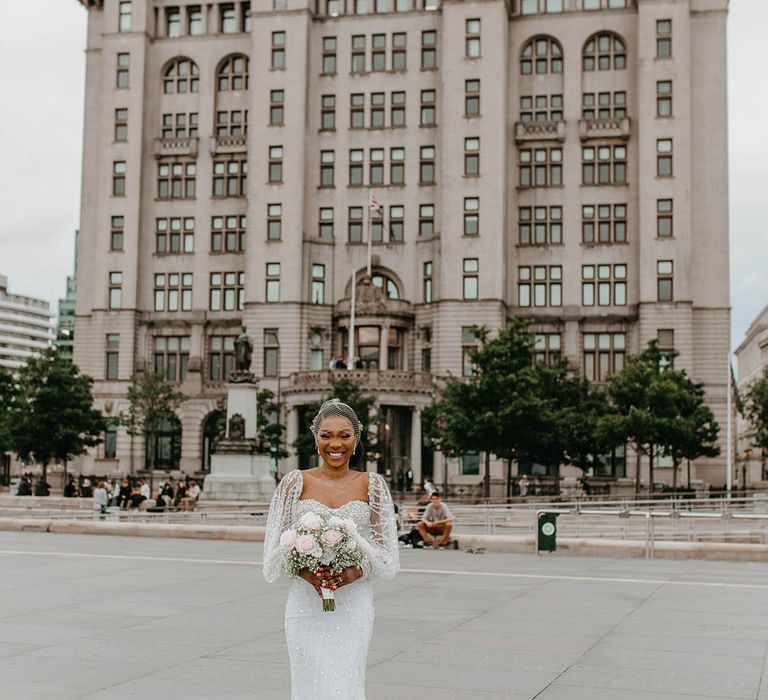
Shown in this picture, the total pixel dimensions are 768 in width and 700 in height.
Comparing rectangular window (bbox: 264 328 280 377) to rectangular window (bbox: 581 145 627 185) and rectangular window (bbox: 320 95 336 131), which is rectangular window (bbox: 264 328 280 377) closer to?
rectangular window (bbox: 320 95 336 131)

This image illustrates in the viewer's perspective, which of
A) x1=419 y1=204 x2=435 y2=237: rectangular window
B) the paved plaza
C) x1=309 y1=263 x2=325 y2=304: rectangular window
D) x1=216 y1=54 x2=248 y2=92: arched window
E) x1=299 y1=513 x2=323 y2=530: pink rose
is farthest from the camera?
x1=216 y1=54 x2=248 y2=92: arched window

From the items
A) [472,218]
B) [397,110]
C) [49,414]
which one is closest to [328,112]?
[397,110]

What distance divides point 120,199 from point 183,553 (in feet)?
197

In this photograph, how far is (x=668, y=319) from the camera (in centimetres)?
7225

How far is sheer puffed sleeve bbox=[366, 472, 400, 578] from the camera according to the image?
274 inches

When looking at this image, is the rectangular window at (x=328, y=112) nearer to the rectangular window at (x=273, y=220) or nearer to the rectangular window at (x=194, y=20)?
the rectangular window at (x=273, y=220)

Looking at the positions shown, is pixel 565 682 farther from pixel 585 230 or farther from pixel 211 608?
pixel 585 230

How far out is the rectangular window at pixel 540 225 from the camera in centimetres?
7588

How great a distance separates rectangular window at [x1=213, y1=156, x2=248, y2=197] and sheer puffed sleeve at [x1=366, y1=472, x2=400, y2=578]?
74.7 metres

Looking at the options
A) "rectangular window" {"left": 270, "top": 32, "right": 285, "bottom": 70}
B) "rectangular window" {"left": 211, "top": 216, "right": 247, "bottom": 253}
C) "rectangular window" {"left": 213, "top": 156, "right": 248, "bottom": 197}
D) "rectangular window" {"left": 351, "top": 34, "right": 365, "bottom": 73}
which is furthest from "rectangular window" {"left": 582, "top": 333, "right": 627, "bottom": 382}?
"rectangular window" {"left": 270, "top": 32, "right": 285, "bottom": 70}

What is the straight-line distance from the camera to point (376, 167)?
7681cm

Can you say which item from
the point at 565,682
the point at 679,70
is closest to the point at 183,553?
the point at 565,682

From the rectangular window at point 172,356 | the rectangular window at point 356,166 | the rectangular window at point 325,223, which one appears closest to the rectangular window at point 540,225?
the rectangular window at point 356,166

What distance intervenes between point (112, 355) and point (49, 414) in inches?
724
